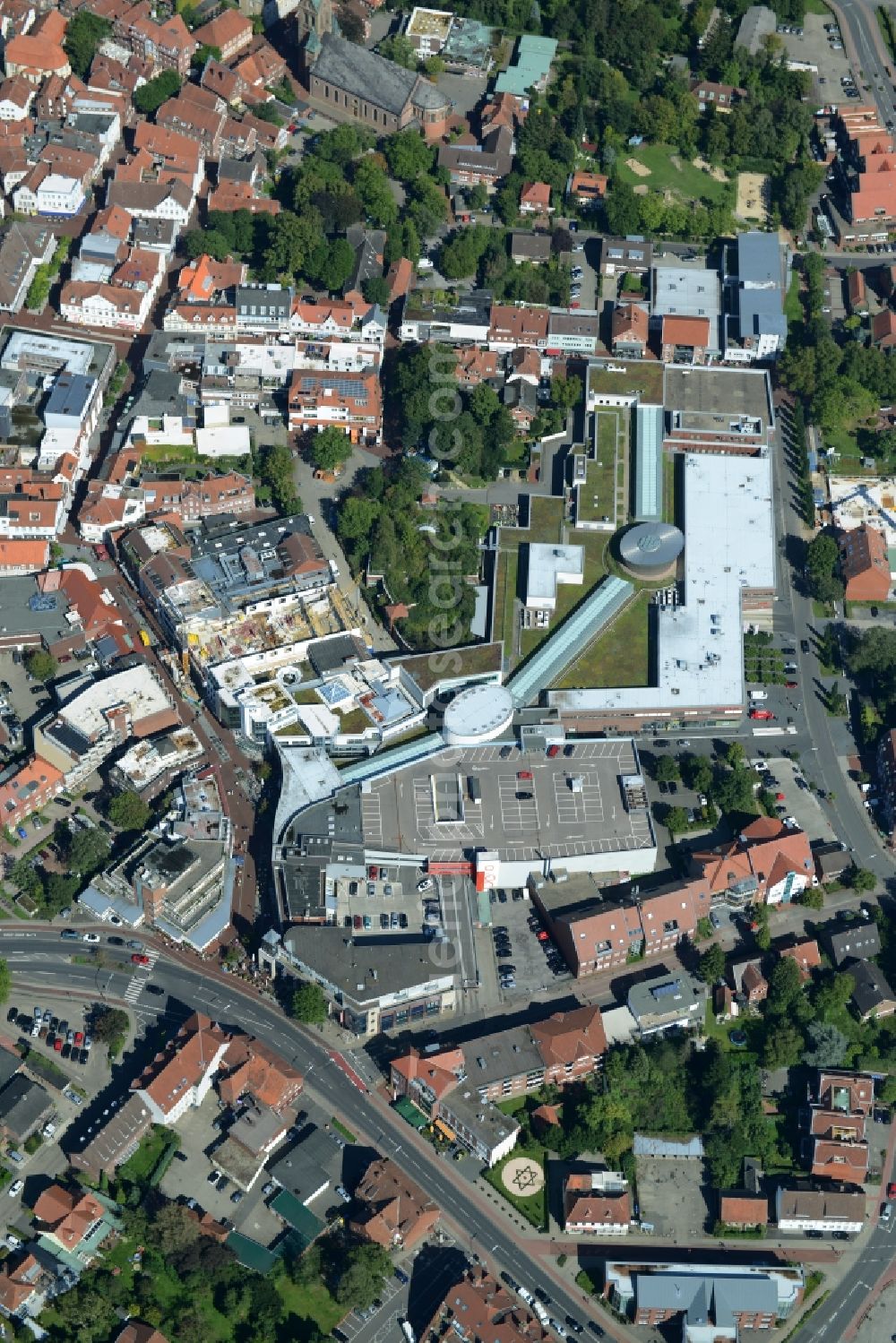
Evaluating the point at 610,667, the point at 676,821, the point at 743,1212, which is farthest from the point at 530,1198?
the point at 610,667

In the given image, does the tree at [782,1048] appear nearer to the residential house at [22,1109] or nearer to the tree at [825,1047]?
the tree at [825,1047]

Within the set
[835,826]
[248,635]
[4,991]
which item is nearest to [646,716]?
[835,826]

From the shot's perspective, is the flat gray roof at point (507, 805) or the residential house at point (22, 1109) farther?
the flat gray roof at point (507, 805)

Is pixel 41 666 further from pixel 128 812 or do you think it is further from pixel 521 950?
pixel 521 950

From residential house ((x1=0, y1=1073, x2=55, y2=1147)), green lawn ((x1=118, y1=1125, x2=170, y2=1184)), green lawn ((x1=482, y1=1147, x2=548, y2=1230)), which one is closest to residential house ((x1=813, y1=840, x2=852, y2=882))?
green lawn ((x1=482, y1=1147, x2=548, y2=1230))

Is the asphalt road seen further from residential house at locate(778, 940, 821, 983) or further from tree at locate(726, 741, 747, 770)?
tree at locate(726, 741, 747, 770)

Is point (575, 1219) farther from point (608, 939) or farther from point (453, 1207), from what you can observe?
point (608, 939)

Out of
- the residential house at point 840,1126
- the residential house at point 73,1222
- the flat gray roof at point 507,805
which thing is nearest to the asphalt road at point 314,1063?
the residential house at point 73,1222
